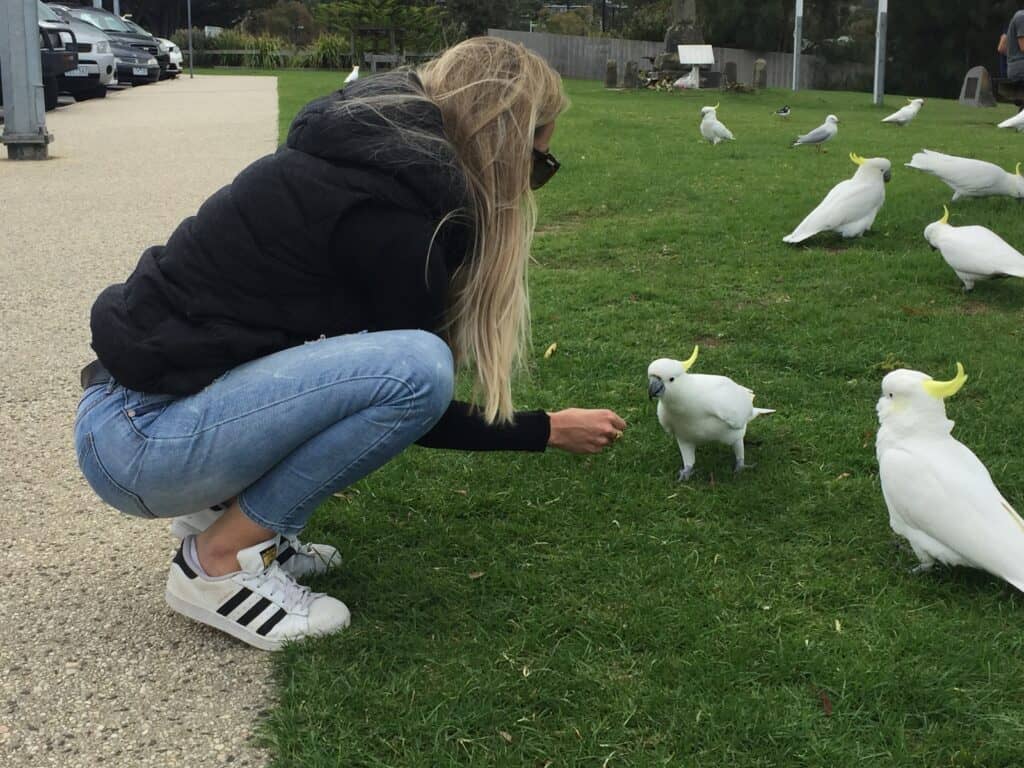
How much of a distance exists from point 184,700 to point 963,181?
5.87 m

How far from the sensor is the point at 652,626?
2287 millimetres

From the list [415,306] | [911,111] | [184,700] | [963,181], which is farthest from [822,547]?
[911,111]

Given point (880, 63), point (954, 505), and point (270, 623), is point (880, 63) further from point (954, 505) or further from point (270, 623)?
point (270, 623)

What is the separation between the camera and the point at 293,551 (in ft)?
8.02

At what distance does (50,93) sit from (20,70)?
17.6ft

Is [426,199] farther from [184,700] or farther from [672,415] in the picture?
[672,415]

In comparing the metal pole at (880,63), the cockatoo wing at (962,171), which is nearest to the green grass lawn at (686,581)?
the cockatoo wing at (962,171)

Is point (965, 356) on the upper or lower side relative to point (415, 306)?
lower

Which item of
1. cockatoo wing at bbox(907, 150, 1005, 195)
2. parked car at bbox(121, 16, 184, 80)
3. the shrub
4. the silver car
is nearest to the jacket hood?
cockatoo wing at bbox(907, 150, 1005, 195)

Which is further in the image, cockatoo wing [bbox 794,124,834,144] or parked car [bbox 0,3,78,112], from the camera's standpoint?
parked car [bbox 0,3,78,112]

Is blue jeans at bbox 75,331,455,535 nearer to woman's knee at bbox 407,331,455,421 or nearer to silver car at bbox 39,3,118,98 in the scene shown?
woman's knee at bbox 407,331,455,421

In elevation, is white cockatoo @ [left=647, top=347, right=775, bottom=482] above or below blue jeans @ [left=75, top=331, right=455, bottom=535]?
below

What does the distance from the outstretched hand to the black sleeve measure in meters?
0.03

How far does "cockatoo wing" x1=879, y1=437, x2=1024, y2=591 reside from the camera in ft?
7.64
